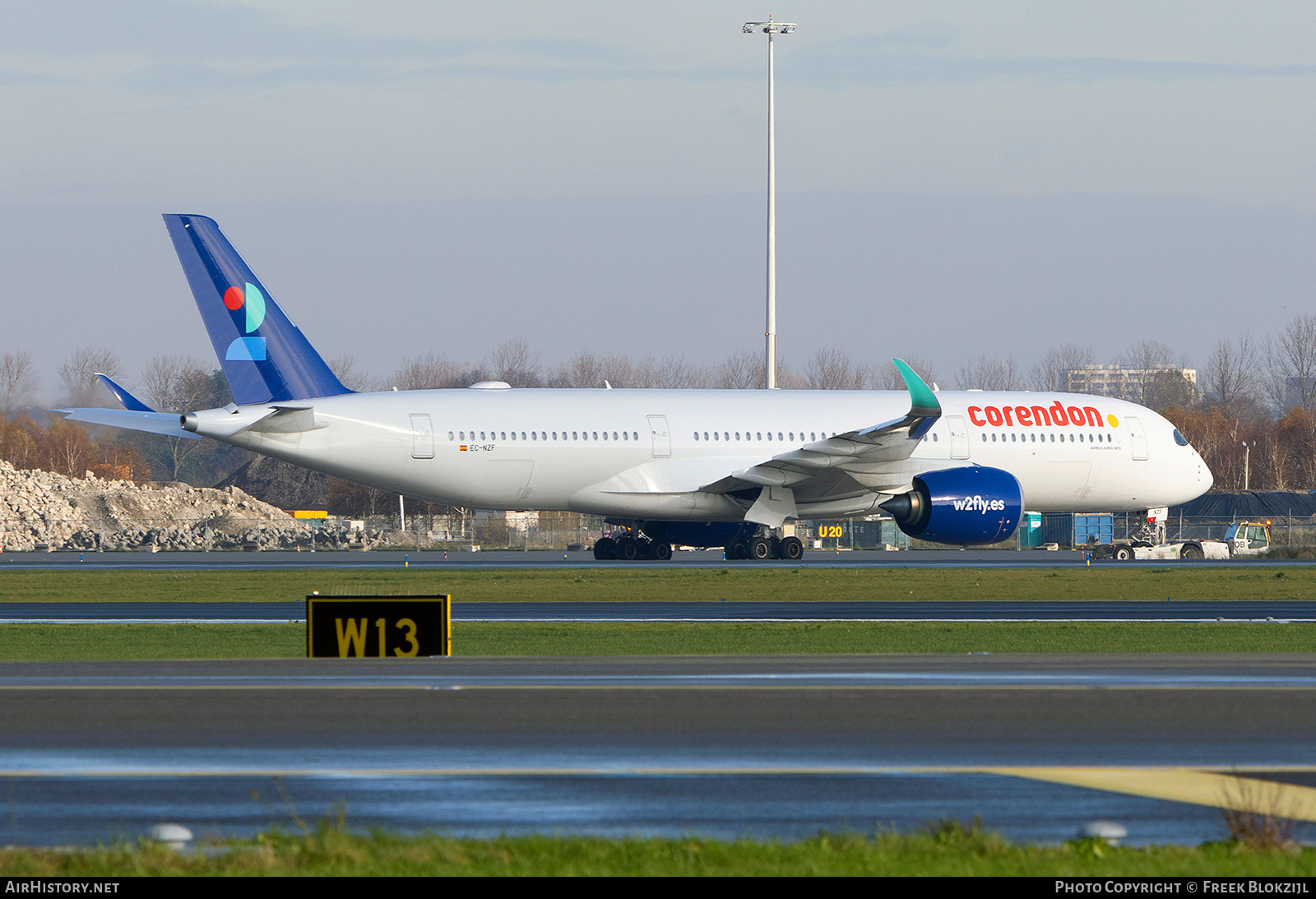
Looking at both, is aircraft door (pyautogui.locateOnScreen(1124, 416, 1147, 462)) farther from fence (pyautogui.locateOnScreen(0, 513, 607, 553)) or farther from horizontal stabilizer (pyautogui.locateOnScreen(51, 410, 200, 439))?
horizontal stabilizer (pyautogui.locateOnScreen(51, 410, 200, 439))

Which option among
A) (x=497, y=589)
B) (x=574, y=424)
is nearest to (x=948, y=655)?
(x=497, y=589)

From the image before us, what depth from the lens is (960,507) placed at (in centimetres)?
3912

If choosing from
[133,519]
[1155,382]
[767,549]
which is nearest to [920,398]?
[767,549]

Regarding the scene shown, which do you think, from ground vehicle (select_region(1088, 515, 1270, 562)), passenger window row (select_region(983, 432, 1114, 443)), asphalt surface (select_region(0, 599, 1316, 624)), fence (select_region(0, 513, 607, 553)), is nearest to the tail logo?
asphalt surface (select_region(0, 599, 1316, 624))

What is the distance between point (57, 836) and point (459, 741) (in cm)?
393

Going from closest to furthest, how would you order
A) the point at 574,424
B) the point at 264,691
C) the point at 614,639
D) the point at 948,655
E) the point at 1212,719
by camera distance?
the point at 1212,719, the point at 264,691, the point at 948,655, the point at 614,639, the point at 574,424

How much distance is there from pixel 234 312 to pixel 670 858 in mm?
33287

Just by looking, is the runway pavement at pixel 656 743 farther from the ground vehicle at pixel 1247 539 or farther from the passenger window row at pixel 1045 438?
the ground vehicle at pixel 1247 539

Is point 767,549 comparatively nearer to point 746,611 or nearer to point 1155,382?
point 746,611

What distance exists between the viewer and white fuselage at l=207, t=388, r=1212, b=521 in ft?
128

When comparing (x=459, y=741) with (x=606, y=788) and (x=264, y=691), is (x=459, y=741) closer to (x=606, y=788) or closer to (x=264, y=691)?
(x=606, y=788)

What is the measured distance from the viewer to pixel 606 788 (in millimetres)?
9828

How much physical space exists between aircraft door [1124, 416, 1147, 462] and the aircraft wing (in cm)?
797

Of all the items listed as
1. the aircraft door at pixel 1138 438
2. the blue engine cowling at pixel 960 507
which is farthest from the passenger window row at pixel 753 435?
the aircraft door at pixel 1138 438
